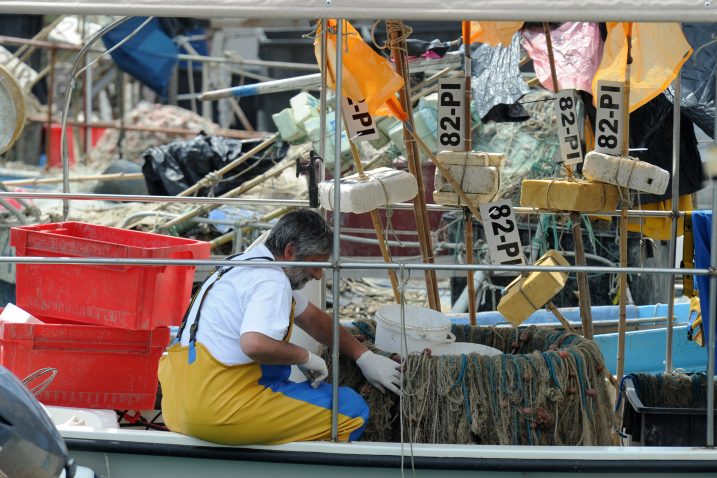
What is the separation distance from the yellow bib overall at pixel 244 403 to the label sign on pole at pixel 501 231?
1047mm

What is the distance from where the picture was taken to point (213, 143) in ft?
32.7

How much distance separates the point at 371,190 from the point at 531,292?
85 cm

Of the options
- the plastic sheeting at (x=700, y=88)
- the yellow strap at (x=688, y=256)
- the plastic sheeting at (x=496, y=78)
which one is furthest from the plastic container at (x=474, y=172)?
the plastic sheeting at (x=700, y=88)

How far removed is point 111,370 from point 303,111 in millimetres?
4219

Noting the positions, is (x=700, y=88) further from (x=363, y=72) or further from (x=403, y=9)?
(x=403, y=9)

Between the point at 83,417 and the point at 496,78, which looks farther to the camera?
the point at 496,78

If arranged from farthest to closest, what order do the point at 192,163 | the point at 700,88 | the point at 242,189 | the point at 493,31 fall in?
the point at 192,163, the point at 242,189, the point at 700,88, the point at 493,31

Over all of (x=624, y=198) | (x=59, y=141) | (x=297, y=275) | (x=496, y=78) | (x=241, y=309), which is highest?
(x=59, y=141)

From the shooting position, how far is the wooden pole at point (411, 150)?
469cm

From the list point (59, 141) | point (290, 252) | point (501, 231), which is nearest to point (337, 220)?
point (290, 252)

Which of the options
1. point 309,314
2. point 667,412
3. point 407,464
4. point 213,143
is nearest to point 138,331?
point 309,314

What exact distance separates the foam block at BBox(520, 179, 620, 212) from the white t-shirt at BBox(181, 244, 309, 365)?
1428 mm

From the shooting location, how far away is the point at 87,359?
4.61 meters

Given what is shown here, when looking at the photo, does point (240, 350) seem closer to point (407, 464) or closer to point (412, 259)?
point (407, 464)
